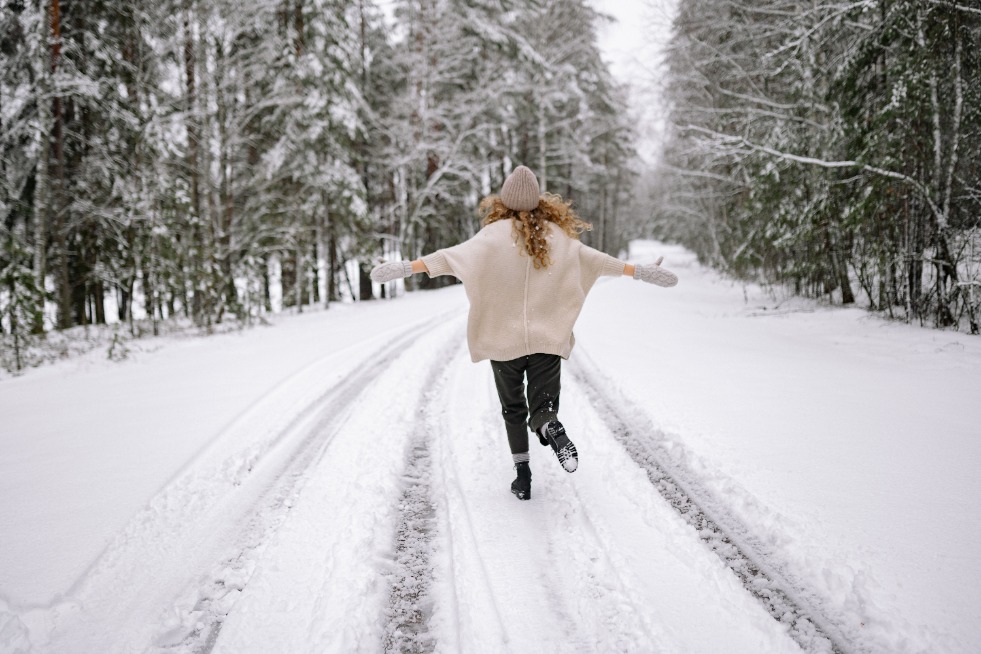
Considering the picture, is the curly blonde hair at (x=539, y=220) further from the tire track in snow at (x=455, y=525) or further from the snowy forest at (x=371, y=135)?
the snowy forest at (x=371, y=135)

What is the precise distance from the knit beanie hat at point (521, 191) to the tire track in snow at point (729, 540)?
196cm

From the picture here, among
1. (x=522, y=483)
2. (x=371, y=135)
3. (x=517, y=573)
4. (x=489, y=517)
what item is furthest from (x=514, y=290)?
(x=371, y=135)

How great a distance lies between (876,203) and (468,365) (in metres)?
6.65

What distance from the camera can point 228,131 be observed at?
1089 centimetres

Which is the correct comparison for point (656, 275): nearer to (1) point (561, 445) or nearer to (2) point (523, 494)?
(1) point (561, 445)

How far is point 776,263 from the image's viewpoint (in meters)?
12.0

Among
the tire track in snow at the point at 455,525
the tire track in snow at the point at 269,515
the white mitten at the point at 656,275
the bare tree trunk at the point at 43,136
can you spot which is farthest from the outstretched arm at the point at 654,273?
the bare tree trunk at the point at 43,136

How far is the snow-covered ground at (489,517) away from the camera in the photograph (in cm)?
190

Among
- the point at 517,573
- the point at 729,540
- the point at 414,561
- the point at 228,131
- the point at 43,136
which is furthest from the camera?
the point at 228,131

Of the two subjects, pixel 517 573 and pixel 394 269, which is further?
pixel 394 269

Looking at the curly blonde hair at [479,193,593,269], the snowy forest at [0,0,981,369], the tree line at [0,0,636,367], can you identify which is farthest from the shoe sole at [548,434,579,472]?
the tree line at [0,0,636,367]

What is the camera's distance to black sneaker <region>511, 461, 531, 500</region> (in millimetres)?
2908

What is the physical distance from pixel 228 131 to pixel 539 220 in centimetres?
1092

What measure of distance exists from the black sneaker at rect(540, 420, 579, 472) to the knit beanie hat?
4.38 ft
